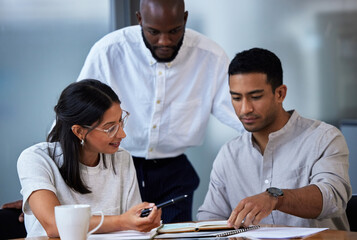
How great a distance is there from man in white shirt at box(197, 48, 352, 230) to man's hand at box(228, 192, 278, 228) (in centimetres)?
33

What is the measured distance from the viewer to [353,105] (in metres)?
3.39

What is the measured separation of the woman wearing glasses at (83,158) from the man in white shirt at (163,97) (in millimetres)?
536

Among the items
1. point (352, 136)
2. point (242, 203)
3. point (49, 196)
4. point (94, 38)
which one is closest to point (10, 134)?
Answer: point (94, 38)

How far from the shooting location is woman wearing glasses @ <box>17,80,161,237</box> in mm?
1986

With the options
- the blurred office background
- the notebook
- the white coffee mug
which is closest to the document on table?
the notebook

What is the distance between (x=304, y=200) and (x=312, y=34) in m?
1.79

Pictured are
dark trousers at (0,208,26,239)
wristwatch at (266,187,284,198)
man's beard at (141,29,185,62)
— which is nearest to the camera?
wristwatch at (266,187,284,198)

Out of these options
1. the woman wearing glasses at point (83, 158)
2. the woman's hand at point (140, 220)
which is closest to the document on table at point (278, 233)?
the woman's hand at point (140, 220)

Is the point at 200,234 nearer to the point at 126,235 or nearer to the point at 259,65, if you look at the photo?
the point at 126,235

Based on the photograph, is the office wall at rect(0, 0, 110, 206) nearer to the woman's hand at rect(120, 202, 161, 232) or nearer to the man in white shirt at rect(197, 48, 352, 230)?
the man in white shirt at rect(197, 48, 352, 230)

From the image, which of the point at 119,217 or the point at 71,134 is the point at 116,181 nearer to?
the point at 71,134

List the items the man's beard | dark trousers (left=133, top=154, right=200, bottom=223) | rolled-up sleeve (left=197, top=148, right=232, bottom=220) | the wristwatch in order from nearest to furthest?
the wristwatch < rolled-up sleeve (left=197, top=148, right=232, bottom=220) < the man's beard < dark trousers (left=133, top=154, right=200, bottom=223)

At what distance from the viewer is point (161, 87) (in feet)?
8.91

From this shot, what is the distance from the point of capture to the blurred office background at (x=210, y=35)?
9.89 ft
